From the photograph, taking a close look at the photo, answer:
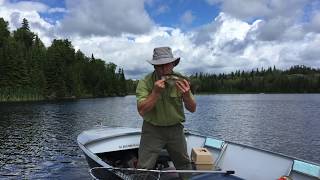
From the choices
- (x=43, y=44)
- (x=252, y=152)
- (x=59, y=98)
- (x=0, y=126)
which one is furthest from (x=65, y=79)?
(x=252, y=152)

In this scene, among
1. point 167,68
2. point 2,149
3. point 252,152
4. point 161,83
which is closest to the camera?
point 161,83

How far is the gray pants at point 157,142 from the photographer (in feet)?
24.7

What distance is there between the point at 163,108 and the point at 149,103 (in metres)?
0.66

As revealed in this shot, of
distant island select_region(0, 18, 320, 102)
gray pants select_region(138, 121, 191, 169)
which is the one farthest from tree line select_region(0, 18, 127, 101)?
gray pants select_region(138, 121, 191, 169)

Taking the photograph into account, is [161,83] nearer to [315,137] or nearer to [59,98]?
[315,137]

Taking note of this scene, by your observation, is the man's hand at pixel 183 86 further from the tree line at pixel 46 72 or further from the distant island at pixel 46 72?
the tree line at pixel 46 72

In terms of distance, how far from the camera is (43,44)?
152 meters

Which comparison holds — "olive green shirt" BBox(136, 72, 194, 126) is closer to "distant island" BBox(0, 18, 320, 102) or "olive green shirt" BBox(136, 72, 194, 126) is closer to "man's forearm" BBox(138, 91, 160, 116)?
"man's forearm" BBox(138, 91, 160, 116)

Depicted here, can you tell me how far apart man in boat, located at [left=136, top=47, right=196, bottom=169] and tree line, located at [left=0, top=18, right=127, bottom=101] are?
93408mm

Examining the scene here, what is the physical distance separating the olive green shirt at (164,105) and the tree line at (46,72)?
93708 millimetres

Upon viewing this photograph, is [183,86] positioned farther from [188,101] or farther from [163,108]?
[163,108]

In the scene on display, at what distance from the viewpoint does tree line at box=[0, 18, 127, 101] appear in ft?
321

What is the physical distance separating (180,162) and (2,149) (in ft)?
60.8

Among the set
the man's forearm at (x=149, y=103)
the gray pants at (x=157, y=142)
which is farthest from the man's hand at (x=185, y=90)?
the gray pants at (x=157, y=142)
